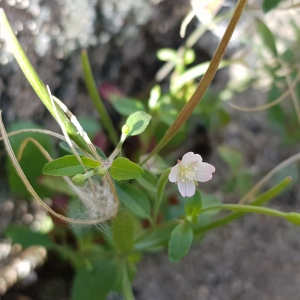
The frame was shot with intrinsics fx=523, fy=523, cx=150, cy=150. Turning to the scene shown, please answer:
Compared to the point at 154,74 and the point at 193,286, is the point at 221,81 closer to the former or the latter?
the point at 154,74

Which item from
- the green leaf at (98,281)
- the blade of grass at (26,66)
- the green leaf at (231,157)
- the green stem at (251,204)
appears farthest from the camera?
the green leaf at (231,157)

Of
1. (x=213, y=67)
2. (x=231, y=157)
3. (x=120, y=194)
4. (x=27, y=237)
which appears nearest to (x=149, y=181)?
(x=120, y=194)

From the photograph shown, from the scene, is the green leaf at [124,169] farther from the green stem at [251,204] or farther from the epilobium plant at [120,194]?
the green stem at [251,204]

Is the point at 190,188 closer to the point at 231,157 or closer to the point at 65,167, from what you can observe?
the point at 65,167

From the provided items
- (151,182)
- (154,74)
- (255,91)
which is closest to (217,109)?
(154,74)

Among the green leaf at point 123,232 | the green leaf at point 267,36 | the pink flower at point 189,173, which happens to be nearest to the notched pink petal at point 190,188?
the pink flower at point 189,173

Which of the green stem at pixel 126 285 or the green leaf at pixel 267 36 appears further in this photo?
the green leaf at pixel 267 36

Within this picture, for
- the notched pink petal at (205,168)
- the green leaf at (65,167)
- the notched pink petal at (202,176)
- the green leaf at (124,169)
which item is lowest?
the notched pink petal at (202,176)
